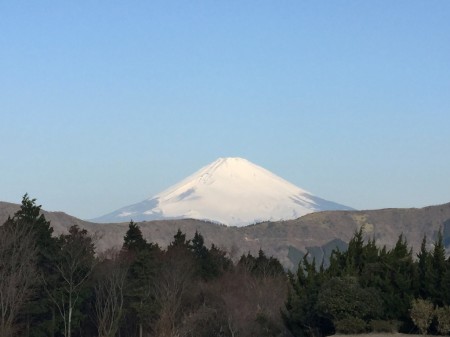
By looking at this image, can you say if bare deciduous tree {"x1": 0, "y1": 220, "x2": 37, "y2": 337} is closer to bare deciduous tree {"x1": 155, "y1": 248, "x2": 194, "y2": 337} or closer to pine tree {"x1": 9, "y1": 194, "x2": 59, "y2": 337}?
pine tree {"x1": 9, "y1": 194, "x2": 59, "y2": 337}

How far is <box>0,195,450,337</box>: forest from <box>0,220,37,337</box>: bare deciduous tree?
0.13 meters

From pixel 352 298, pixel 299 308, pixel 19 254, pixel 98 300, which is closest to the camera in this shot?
pixel 352 298

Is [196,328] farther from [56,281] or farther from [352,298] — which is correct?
[352,298]

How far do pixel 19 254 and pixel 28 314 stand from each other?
188 inches

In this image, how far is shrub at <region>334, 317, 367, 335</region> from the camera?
3975 centimetres

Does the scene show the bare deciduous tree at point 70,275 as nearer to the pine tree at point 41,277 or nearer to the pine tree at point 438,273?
the pine tree at point 41,277

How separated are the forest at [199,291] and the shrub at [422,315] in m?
0.04

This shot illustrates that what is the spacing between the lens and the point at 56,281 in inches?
2749

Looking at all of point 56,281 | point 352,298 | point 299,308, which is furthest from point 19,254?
point 352,298

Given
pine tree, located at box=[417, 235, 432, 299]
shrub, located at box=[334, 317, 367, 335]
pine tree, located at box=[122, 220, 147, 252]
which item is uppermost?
pine tree, located at box=[122, 220, 147, 252]

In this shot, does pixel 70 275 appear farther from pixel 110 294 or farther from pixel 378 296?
pixel 378 296

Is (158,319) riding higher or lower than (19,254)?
lower

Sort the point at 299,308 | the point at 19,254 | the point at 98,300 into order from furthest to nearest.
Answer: the point at 98,300
the point at 19,254
the point at 299,308

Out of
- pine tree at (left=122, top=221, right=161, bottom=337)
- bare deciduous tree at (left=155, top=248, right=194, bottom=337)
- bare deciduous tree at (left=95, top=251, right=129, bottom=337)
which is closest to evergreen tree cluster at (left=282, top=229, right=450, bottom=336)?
bare deciduous tree at (left=155, top=248, right=194, bottom=337)
